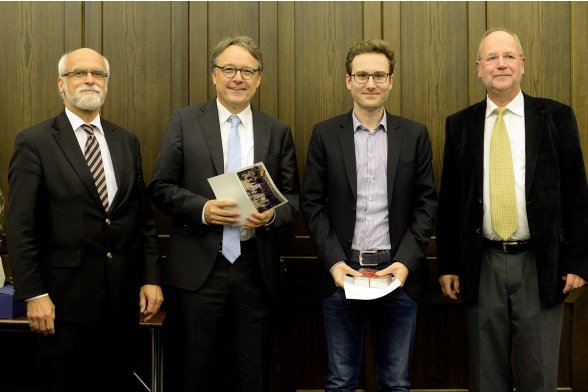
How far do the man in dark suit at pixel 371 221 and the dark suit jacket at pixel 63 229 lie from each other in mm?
829

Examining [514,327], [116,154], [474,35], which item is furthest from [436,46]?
[116,154]

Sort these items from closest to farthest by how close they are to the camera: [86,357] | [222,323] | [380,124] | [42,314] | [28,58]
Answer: [42,314]
[86,357]
[222,323]
[380,124]
[28,58]

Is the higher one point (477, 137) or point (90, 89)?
point (90, 89)

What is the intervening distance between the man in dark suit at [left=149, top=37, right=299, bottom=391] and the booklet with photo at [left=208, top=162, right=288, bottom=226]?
4 cm

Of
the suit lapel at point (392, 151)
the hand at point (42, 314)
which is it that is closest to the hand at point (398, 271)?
the suit lapel at point (392, 151)

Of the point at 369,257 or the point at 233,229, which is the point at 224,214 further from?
the point at 369,257

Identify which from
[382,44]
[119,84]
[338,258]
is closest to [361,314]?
[338,258]

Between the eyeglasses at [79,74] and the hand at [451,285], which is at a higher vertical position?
the eyeglasses at [79,74]

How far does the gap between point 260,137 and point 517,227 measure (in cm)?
113

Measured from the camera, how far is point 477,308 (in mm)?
2479

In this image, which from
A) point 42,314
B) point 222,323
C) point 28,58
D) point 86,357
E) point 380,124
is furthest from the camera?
point 28,58

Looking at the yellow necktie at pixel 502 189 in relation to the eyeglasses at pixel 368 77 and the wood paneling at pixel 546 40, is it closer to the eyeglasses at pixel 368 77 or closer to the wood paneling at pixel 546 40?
the eyeglasses at pixel 368 77

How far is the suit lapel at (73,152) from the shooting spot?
236 centimetres

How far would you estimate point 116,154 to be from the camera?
2.50 m
